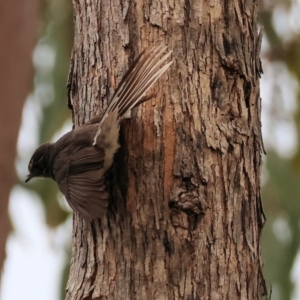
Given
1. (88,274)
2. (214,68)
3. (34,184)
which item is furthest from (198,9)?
(34,184)

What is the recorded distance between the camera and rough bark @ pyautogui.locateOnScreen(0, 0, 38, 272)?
1629 millimetres

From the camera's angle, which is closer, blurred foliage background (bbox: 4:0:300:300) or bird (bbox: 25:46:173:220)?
bird (bbox: 25:46:173:220)

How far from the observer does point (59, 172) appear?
8.65 feet

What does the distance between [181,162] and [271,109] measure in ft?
7.64

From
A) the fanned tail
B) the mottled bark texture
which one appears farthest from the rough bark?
the mottled bark texture

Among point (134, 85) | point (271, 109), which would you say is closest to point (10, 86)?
point (134, 85)

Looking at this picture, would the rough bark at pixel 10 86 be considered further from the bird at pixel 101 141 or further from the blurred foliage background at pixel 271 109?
the blurred foliage background at pixel 271 109

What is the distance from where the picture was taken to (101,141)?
2410 millimetres

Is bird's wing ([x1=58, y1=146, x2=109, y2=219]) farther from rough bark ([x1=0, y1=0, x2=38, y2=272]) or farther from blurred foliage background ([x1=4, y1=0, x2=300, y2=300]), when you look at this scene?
blurred foliage background ([x1=4, y1=0, x2=300, y2=300])

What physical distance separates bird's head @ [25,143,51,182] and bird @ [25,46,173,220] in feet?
1.31

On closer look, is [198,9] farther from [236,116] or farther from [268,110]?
[268,110]

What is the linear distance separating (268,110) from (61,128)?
1.47m

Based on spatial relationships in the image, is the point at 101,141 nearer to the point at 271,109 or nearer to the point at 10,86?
the point at 10,86

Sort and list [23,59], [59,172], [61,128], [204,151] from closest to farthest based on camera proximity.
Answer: [23,59] < [204,151] < [59,172] < [61,128]
